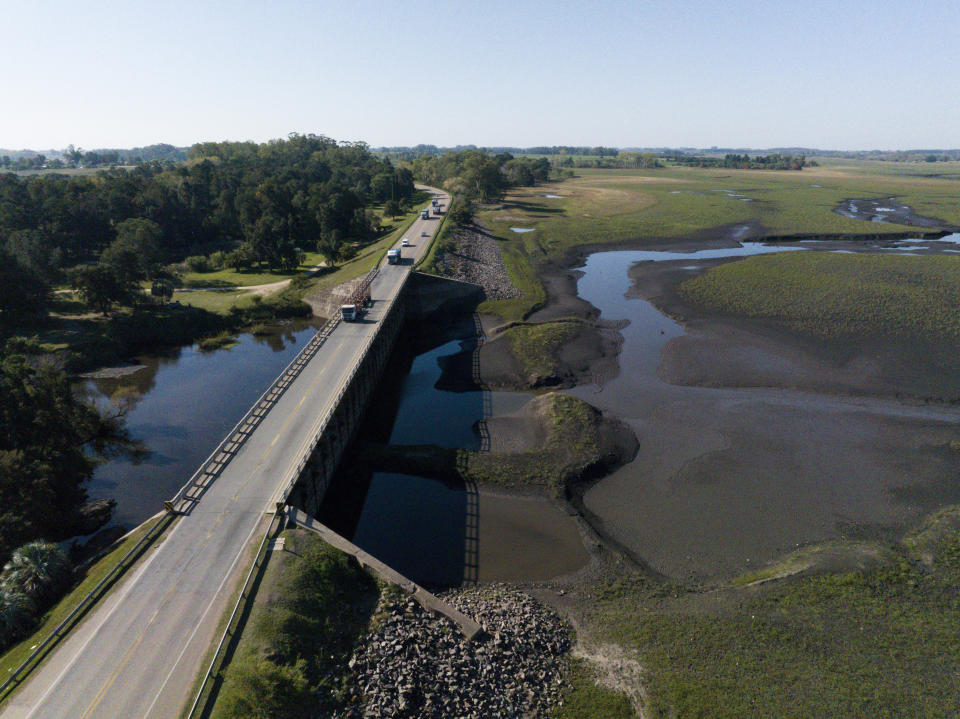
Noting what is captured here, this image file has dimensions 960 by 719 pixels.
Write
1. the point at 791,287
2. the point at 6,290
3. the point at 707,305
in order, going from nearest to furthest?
the point at 6,290, the point at 707,305, the point at 791,287

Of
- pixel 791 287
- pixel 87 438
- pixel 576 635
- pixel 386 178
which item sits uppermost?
pixel 386 178

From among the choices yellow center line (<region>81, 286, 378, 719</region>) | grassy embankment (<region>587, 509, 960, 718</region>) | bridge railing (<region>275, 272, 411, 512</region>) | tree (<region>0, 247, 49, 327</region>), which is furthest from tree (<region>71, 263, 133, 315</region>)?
grassy embankment (<region>587, 509, 960, 718</region>)

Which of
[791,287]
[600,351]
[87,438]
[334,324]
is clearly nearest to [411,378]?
[334,324]

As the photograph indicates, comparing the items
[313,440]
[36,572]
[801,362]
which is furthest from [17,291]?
[801,362]

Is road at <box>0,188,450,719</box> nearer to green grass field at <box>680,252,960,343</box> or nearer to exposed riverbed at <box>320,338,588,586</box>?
exposed riverbed at <box>320,338,588,586</box>

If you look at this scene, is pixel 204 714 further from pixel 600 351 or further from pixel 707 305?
pixel 707 305
